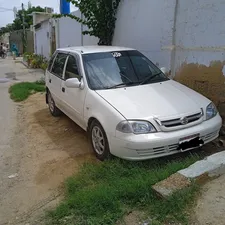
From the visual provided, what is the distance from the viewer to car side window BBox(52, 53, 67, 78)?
5.82m

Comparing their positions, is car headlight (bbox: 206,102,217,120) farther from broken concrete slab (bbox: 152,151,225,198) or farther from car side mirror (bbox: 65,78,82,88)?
car side mirror (bbox: 65,78,82,88)

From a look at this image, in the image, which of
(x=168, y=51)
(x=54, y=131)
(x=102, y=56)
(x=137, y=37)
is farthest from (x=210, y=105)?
(x=137, y=37)

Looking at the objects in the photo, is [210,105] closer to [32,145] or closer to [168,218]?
[168,218]

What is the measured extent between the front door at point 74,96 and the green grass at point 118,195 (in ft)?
3.81

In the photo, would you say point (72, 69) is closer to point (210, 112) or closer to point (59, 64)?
point (59, 64)

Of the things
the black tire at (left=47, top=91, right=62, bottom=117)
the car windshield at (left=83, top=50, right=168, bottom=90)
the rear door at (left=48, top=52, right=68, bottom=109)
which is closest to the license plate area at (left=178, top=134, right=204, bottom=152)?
the car windshield at (left=83, top=50, right=168, bottom=90)

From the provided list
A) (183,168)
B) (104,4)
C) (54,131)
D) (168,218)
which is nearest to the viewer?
(168,218)

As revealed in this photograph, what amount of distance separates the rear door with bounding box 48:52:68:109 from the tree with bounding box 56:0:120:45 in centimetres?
268

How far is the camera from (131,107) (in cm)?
396

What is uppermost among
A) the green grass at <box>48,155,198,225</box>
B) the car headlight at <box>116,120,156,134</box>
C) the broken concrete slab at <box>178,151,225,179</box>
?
the car headlight at <box>116,120,156,134</box>

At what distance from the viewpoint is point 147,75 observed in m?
4.95

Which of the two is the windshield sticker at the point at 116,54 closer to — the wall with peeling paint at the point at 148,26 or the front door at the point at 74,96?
the front door at the point at 74,96

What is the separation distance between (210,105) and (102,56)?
6.44 feet

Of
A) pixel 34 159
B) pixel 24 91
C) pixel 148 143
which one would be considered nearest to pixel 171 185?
pixel 148 143
